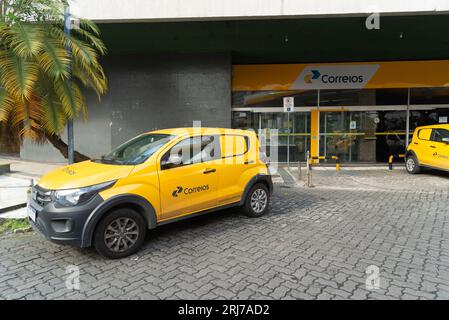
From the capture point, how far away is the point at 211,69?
1209 centimetres

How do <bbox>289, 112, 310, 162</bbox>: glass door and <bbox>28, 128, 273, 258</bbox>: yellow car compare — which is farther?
<bbox>289, 112, 310, 162</bbox>: glass door

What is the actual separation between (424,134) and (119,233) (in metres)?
10.5

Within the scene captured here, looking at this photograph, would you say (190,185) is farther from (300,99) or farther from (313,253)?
(300,99)

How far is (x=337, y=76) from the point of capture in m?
13.3

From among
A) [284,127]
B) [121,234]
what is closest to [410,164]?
[284,127]

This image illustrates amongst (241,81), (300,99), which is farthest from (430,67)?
(241,81)

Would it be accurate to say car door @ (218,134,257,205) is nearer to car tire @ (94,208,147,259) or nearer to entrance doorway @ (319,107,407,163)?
car tire @ (94,208,147,259)

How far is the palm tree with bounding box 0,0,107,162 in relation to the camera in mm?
5617

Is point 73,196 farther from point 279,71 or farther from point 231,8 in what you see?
point 279,71

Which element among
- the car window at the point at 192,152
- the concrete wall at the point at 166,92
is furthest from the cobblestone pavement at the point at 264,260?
the concrete wall at the point at 166,92

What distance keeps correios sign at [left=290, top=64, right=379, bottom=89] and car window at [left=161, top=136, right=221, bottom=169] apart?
9.11 meters

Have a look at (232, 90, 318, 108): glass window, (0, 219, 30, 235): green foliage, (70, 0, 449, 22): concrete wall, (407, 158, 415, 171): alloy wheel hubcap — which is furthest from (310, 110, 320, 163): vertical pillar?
(0, 219, 30, 235): green foliage

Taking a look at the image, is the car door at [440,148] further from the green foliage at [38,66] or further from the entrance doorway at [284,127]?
the green foliage at [38,66]
